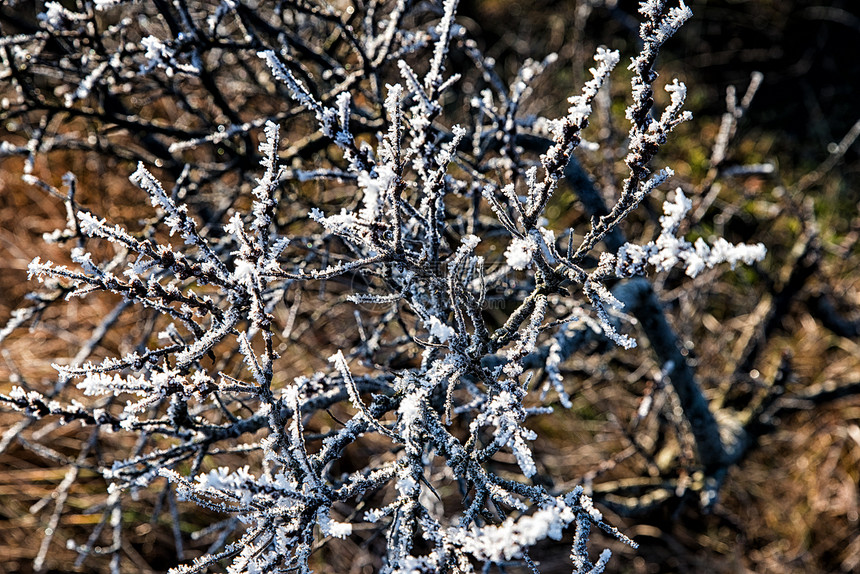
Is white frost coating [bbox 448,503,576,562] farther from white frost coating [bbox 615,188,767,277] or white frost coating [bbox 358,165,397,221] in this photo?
white frost coating [bbox 358,165,397,221]

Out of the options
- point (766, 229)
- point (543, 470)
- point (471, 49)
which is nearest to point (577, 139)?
point (471, 49)

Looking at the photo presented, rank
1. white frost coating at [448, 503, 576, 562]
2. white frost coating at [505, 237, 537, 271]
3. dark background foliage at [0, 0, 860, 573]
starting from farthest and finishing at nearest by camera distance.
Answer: dark background foliage at [0, 0, 860, 573], white frost coating at [505, 237, 537, 271], white frost coating at [448, 503, 576, 562]

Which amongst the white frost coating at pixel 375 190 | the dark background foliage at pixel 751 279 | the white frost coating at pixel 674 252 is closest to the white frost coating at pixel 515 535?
the white frost coating at pixel 674 252

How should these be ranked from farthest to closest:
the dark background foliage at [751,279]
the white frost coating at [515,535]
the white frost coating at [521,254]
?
the dark background foliage at [751,279] → the white frost coating at [521,254] → the white frost coating at [515,535]

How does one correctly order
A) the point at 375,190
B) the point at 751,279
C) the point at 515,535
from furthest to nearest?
the point at 751,279, the point at 375,190, the point at 515,535

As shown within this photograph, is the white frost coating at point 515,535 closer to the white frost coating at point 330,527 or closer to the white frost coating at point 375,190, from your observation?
the white frost coating at point 330,527

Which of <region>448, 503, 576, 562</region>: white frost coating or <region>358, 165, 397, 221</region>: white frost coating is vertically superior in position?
<region>358, 165, 397, 221</region>: white frost coating

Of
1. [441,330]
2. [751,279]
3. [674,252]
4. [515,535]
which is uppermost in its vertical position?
[751,279]

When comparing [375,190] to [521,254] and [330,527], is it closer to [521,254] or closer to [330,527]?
[521,254]

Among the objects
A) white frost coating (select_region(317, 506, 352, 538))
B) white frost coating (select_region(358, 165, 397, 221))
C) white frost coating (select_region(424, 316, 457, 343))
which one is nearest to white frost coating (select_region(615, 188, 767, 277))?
white frost coating (select_region(424, 316, 457, 343))

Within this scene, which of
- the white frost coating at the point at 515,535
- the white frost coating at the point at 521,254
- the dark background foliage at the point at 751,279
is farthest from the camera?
the dark background foliage at the point at 751,279

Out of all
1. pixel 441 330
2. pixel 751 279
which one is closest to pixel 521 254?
pixel 441 330

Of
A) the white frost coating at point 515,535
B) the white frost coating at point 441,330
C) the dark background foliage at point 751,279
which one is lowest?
the white frost coating at point 515,535

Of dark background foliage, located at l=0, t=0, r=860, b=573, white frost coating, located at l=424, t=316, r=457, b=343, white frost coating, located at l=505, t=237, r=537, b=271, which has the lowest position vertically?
white frost coating, located at l=424, t=316, r=457, b=343
